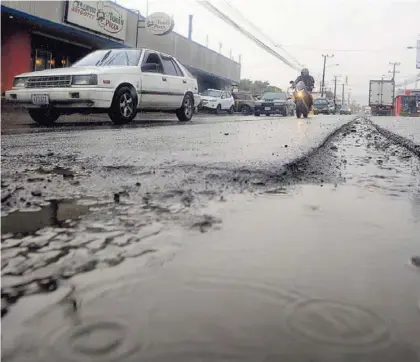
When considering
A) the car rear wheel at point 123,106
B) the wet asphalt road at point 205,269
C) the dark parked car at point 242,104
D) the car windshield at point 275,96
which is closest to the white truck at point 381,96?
the dark parked car at point 242,104

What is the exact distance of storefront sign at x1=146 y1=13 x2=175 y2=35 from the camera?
18.9 metres

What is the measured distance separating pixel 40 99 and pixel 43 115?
3.01 ft

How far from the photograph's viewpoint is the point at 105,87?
7.49m

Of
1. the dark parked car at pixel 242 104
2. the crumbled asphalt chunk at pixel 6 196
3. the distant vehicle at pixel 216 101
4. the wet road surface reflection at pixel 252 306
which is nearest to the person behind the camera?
the wet road surface reflection at pixel 252 306

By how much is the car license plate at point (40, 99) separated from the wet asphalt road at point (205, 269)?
201 inches

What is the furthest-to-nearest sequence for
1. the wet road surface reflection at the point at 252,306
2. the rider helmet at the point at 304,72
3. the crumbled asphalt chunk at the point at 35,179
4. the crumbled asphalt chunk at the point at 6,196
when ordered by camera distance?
the rider helmet at the point at 304,72 < the crumbled asphalt chunk at the point at 35,179 < the crumbled asphalt chunk at the point at 6,196 < the wet road surface reflection at the point at 252,306

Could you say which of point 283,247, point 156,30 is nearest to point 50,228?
point 283,247

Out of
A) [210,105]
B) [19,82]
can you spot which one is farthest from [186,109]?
[210,105]

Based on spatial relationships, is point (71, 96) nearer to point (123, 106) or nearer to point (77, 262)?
point (123, 106)

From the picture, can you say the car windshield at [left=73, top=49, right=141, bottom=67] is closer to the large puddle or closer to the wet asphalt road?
the wet asphalt road

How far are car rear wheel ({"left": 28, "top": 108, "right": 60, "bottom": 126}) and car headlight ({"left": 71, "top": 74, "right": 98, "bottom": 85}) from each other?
0.82m

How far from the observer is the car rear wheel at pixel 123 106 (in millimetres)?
7879

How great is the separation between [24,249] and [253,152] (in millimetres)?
2860

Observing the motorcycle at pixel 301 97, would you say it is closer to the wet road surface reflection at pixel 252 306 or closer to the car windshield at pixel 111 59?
the car windshield at pixel 111 59
